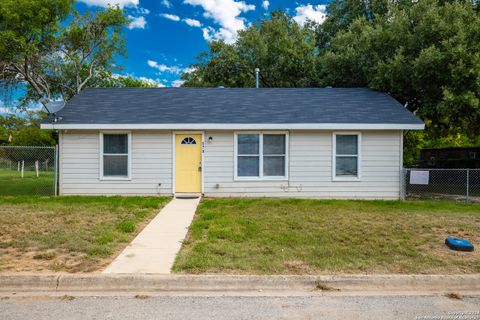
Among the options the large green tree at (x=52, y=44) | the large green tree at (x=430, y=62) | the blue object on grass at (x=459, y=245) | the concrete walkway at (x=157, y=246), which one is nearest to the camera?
the concrete walkway at (x=157, y=246)

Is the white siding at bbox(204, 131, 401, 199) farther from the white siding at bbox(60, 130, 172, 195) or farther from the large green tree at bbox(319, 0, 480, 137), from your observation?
the large green tree at bbox(319, 0, 480, 137)

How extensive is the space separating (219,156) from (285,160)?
2.23 metres

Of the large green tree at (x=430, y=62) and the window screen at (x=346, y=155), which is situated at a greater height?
the large green tree at (x=430, y=62)

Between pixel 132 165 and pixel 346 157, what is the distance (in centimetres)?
717

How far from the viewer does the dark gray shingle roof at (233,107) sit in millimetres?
11023

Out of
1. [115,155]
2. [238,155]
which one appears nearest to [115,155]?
[115,155]

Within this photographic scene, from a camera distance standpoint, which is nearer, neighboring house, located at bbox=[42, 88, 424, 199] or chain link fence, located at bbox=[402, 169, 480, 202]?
chain link fence, located at bbox=[402, 169, 480, 202]

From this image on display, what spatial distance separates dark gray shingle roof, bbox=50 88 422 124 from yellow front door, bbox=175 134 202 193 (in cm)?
68

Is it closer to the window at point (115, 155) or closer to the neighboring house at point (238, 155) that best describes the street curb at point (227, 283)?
the neighboring house at point (238, 155)

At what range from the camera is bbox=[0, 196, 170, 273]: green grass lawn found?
15.5 ft

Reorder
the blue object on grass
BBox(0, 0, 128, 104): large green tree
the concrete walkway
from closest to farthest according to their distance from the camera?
the concrete walkway → the blue object on grass → BBox(0, 0, 128, 104): large green tree

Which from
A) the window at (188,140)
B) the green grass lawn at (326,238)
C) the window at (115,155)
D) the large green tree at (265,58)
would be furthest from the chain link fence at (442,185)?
the window at (115,155)

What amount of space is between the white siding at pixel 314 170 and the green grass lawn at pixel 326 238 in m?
1.57

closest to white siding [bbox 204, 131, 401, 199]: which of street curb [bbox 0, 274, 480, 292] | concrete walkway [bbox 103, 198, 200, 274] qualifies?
concrete walkway [bbox 103, 198, 200, 274]
